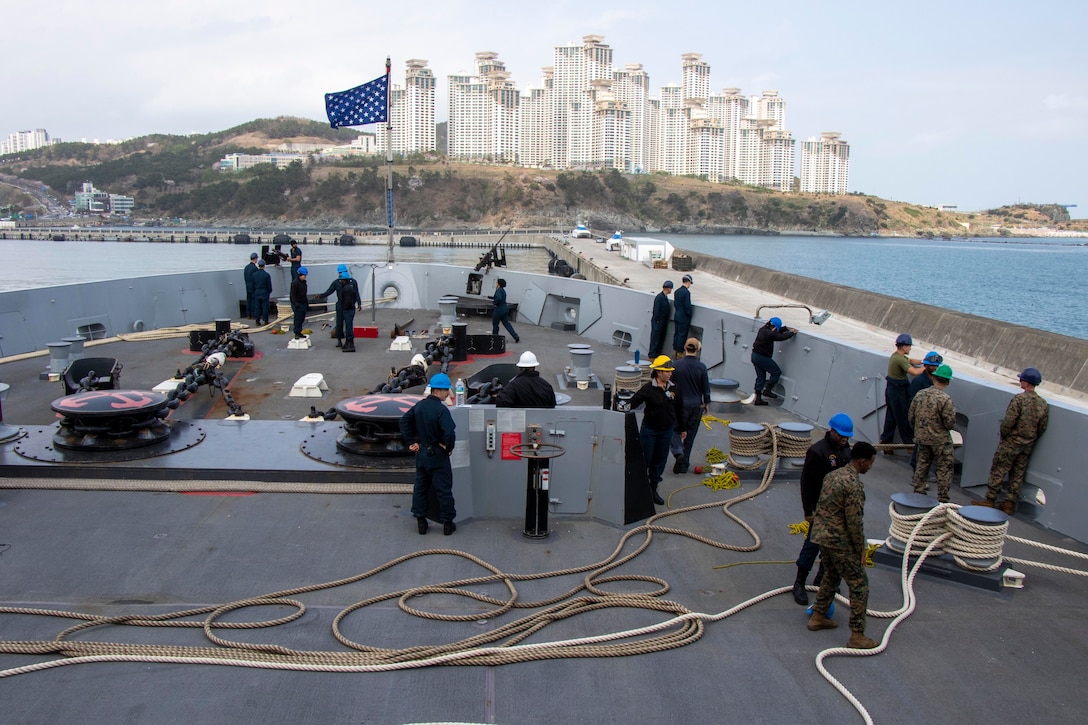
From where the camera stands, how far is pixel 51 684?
13.6 ft

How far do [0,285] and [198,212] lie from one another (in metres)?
84.6

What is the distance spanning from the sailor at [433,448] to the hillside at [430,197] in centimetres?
10730

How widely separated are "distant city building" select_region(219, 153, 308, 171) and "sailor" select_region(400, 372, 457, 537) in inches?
6049

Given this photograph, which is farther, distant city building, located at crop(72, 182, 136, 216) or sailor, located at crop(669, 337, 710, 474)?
distant city building, located at crop(72, 182, 136, 216)

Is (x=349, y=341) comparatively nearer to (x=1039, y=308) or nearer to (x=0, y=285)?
(x=0, y=285)

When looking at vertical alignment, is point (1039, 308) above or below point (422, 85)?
below

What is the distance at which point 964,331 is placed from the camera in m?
21.3

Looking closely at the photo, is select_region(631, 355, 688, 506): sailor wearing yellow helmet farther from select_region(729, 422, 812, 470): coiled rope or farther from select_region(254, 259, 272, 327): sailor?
select_region(254, 259, 272, 327): sailor

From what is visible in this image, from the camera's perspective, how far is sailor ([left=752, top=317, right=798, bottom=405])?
1063cm

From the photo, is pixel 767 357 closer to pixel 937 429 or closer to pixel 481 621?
pixel 937 429

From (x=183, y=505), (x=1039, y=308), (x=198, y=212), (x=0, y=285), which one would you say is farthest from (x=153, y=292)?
(x=198, y=212)

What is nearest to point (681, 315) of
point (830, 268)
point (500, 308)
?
point (500, 308)

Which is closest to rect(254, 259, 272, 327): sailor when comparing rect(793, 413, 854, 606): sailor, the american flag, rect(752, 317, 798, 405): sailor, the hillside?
the american flag

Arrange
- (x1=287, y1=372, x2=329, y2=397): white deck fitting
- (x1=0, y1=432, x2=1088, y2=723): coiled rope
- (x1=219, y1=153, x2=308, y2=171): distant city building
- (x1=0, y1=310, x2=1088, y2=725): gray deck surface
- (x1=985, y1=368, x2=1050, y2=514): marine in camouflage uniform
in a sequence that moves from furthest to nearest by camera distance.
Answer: (x1=219, y1=153, x2=308, y2=171): distant city building → (x1=287, y1=372, x2=329, y2=397): white deck fitting → (x1=985, y1=368, x2=1050, y2=514): marine in camouflage uniform → (x1=0, y1=432, x2=1088, y2=723): coiled rope → (x1=0, y1=310, x2=1088, y2=725): gray deck surface
